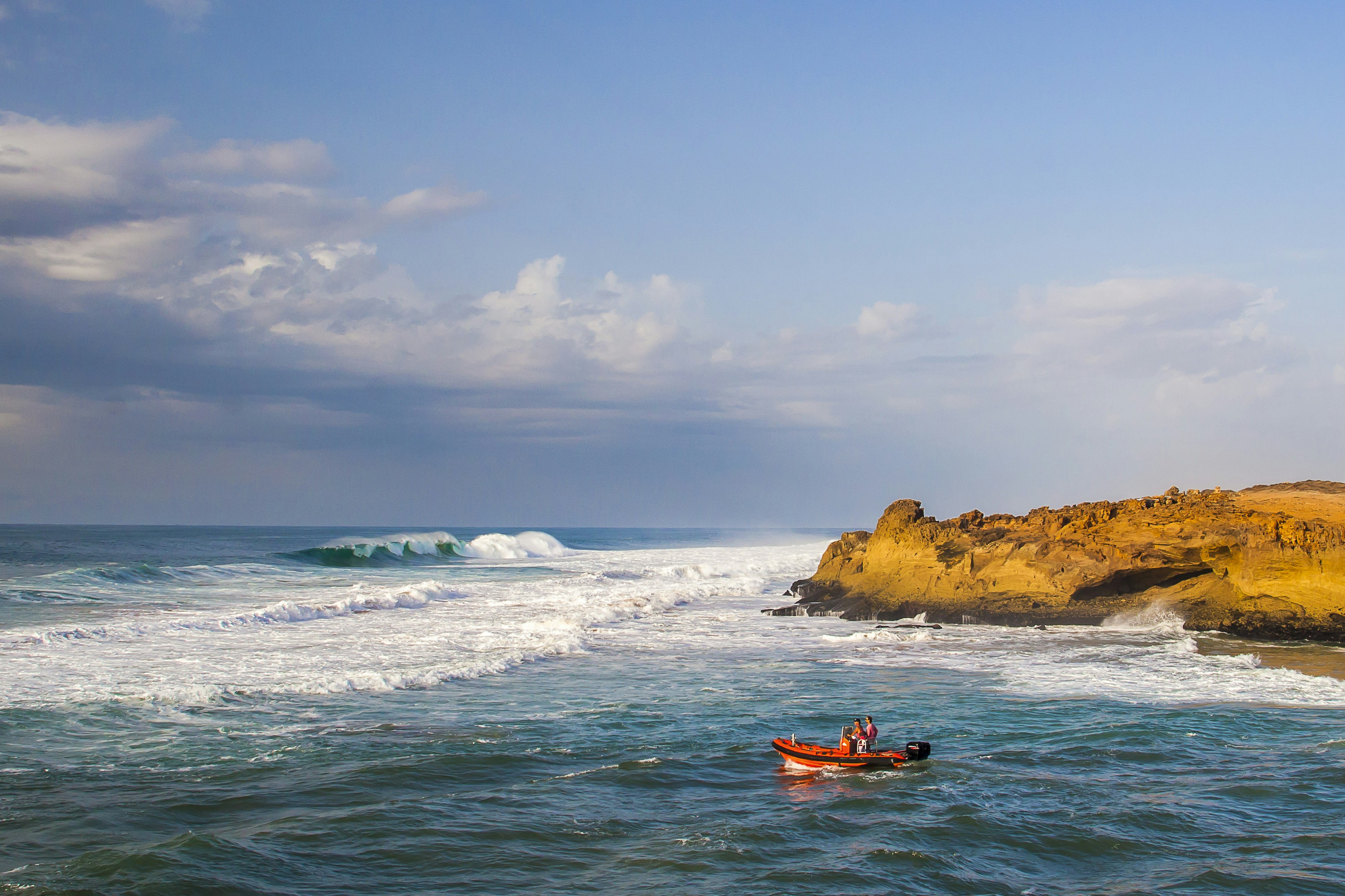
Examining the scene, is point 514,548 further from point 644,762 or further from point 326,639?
point 644,762

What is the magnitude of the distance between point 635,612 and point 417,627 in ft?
24.0

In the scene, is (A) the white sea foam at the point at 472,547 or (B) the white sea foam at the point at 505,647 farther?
(A) the white sea foam at the point at 472,547

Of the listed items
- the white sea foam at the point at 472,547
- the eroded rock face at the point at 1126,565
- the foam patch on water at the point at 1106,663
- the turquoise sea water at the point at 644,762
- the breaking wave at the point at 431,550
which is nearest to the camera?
the turquoise sea water at the point at 644,762

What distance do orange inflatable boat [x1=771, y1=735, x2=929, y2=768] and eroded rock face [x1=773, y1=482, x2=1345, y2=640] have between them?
48.5 feet

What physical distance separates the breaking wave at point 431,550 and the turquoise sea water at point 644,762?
31763 millimetres

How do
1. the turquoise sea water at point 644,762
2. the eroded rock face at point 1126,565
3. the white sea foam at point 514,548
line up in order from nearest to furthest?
1. the turquoise sea water at point 644,762
2. the eroded rock face at point 1126,565
3. the white sea foam at point 514,548

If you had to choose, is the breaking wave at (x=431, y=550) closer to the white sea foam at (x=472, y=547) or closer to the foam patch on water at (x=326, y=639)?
the white sea foam at (x=472, y=547)

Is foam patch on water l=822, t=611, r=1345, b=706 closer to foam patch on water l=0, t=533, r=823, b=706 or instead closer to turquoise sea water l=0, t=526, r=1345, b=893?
turquoise sea water l=0, t=526, r=1345, b=893

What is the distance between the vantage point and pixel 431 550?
227 feet

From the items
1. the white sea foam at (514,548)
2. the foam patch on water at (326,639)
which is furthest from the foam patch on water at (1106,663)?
the white sea foam at (514,548)

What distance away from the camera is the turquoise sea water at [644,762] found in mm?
8039

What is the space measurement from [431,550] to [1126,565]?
181 ft

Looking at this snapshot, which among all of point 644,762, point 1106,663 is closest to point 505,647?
point 644,762

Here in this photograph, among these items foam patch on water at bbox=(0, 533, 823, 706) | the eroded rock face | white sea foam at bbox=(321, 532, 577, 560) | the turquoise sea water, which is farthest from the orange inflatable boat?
white sea foam at bbox=(321, 532, 577, 560)
